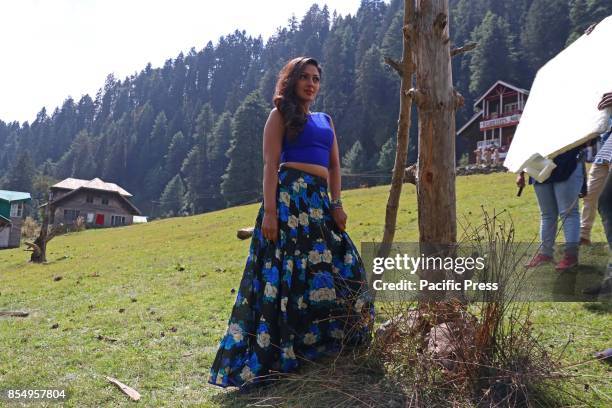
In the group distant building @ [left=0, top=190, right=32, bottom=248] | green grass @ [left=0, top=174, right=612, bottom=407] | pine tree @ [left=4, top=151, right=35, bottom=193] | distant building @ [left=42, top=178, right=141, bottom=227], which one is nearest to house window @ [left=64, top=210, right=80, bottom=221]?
distant building @ [left=42, top=178, right=141, bottom=227]

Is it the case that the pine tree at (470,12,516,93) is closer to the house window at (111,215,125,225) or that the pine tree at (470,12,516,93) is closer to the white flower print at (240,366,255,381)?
the house window at (111,215,125,225)

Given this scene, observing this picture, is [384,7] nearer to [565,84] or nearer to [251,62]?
[251,62]

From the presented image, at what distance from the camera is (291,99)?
3.81 metres

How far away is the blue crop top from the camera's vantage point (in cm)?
387

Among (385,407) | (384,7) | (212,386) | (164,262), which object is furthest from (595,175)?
(384,7)

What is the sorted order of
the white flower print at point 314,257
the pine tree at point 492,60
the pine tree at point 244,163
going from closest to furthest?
the white flower print at point 314,257, the pine tree at point 492,60, the pine tree at point 244,163

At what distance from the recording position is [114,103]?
152375mm

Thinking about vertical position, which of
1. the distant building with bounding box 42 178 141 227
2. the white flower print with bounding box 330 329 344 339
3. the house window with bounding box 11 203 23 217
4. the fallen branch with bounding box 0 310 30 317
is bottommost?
the fallen branch with bounding box 0 310 30 317

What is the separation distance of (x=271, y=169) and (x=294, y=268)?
29.8 inches

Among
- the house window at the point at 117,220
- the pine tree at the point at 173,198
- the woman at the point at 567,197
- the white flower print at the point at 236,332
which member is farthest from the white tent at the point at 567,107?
the pine tree at the point at 173,198

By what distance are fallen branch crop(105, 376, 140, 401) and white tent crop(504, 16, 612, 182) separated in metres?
3.54

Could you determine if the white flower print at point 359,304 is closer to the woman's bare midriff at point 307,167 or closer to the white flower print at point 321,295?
the white flower print at point 321,295

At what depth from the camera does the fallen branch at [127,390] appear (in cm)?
357

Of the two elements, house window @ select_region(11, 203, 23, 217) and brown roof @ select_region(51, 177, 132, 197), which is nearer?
house window @ select_region(11, 203, 23, 217)
